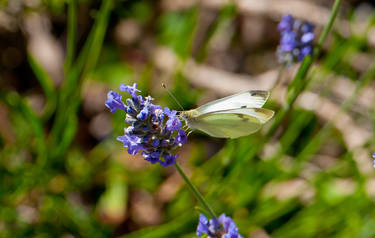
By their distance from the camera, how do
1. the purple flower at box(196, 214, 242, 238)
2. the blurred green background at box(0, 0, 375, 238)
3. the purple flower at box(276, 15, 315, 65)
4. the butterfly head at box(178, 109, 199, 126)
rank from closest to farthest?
1. the purple flower at box(196, 214, 242, 238)
2. the butterfly head at box(178, 109, 199, 126)
3. the purple flower at box(276, 15, 315, 65)
4. the blurred green background at box(0, 0, 375, 238)

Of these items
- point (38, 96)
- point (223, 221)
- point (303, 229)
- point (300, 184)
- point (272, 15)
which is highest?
point (38, 96)

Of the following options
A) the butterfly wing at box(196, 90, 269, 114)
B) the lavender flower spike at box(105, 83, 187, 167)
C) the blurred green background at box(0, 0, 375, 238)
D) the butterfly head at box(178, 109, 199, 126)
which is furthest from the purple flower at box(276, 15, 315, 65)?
the lavender flower spike at box(105, 83, 187, 167)

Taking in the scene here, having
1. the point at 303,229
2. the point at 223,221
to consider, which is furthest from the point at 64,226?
the point at 223,221

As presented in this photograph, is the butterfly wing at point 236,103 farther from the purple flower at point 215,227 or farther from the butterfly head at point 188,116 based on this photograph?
the purple flower at point 215,227

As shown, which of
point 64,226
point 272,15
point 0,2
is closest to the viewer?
point 64,226

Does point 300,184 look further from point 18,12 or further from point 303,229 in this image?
point 18,12

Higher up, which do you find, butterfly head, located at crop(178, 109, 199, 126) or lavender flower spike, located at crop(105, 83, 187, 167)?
butterfly head, located at crop(178, 109, 199, 126)

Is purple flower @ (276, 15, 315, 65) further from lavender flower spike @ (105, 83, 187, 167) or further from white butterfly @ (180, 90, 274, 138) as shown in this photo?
lavender flower spike @ (105, 83, 187, 167)
